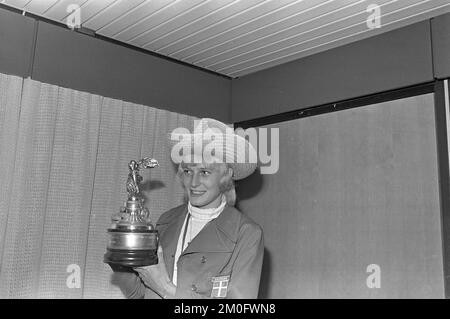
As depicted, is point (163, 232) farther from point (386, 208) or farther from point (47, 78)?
point (386, 208)

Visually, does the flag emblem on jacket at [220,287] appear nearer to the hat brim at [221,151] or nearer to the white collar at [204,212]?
the white collar at [204,212]

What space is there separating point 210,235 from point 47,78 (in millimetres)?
762

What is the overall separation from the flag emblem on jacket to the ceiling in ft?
2.79

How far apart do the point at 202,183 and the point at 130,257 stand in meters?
0.35

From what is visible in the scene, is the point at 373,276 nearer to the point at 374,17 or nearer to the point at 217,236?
the point at 217,236

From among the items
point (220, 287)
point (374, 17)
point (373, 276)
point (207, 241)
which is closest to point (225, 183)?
point (207, 241)

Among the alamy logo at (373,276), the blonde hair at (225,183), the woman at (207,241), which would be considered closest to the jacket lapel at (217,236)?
the woman at (207,241)

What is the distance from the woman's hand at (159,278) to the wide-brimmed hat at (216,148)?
35cm

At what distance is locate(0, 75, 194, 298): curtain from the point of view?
147 centimetres

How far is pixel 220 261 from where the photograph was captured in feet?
4.58

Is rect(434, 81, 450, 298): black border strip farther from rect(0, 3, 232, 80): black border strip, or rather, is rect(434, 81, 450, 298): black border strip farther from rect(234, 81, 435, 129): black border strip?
rect(0, 3, 232, 80): black border strip

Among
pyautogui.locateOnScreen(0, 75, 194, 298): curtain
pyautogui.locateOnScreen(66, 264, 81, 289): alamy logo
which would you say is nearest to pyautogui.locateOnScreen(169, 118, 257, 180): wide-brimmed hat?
pyautogui.locateOnScreen(0, 75, 194, 298): curtain

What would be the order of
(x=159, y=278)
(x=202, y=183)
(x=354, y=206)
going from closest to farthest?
(x=159, y=278) < (x=202, y=183) < (x=354, y=206)

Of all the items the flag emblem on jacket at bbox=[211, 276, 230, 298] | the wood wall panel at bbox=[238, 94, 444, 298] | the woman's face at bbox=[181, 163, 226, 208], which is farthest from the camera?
the wood wall panel at bbox=[238, 94, 444, 298]
